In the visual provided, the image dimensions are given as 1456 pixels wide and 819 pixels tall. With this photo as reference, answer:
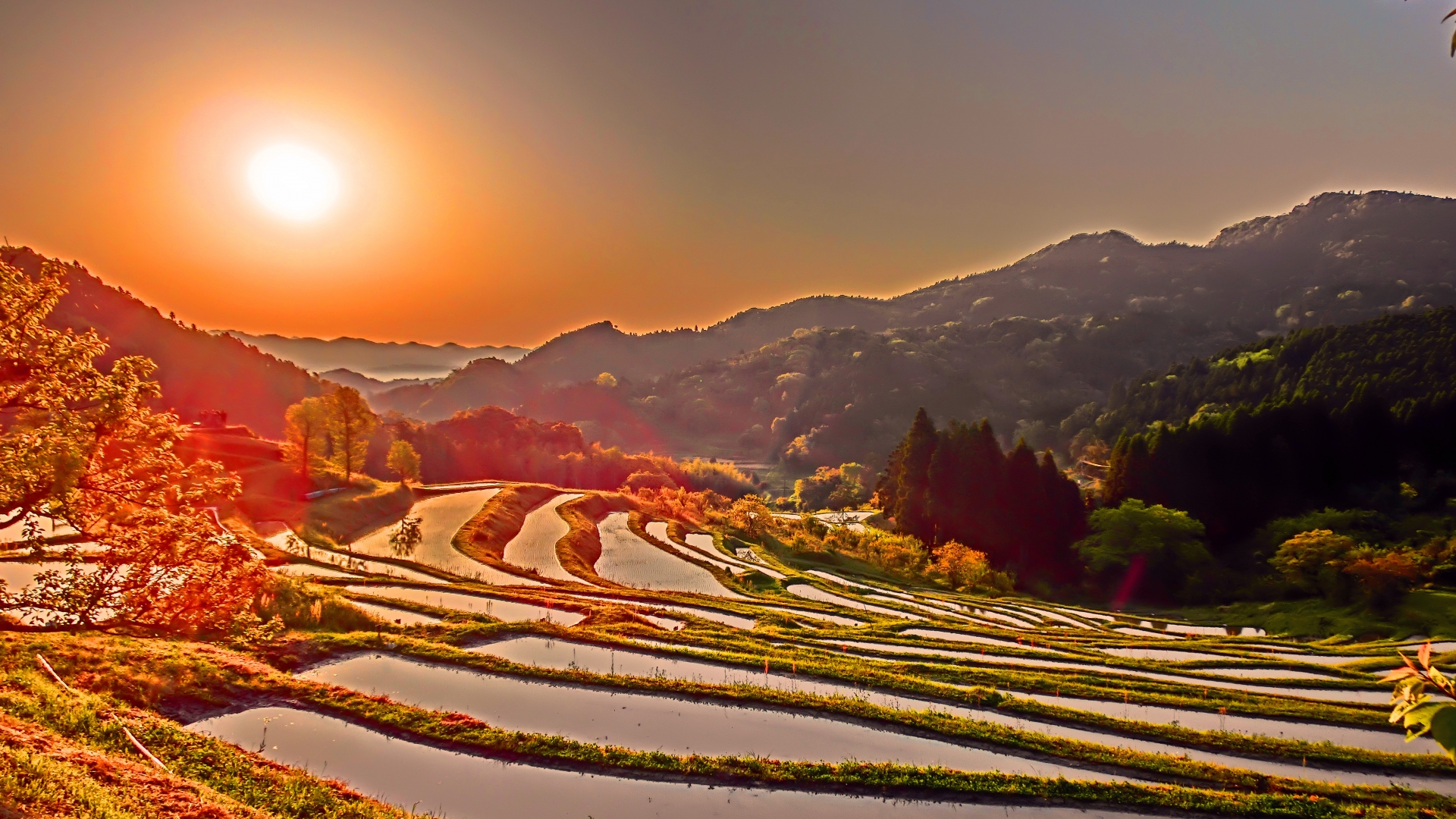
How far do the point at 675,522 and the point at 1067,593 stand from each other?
36661 mm

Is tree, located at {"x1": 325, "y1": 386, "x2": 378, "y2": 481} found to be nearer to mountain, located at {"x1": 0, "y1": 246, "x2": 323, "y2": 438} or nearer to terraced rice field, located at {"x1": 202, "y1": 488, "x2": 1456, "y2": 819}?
terraced rice field, located at {"x1": 202, "y1": 488, "x2": 1456, "y2": 819}

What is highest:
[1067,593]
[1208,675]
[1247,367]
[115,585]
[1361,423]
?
[1247,367]

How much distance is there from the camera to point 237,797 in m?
10.8

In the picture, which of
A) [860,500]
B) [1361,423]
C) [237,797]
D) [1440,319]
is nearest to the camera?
[237,797]

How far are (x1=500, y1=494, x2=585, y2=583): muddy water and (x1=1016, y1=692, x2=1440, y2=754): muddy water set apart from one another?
2799 centimetres

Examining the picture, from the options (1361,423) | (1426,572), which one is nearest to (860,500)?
(1361,423)

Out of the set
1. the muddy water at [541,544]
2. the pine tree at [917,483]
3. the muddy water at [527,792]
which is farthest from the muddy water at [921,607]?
the pine tree at [917,483]

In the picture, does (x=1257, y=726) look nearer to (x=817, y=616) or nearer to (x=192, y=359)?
(x=817, y=616)

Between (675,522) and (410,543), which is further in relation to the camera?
(675,522)

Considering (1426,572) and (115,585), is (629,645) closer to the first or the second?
(115,585)

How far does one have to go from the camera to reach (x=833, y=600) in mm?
38969

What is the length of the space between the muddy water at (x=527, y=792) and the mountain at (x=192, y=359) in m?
127

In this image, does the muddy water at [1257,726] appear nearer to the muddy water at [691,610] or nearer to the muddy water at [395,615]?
the muddy water at [691,610]

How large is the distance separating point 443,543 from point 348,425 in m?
23.9
